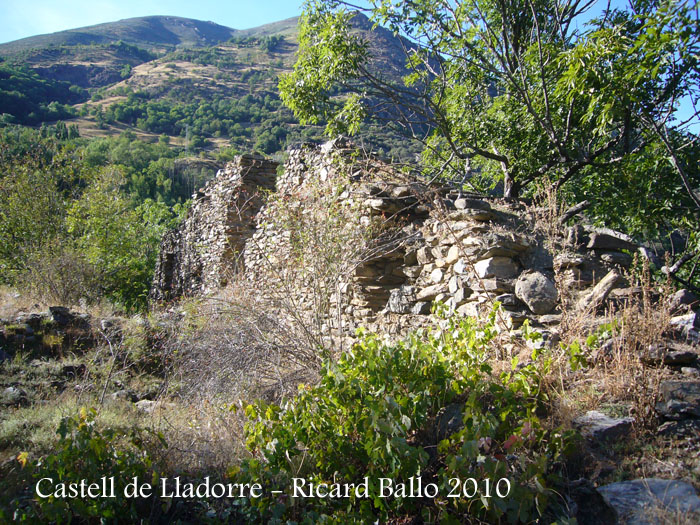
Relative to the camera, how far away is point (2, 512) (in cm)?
175

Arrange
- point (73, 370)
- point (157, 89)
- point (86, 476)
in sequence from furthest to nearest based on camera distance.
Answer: point (157, 89) → point (73, 370) → point (86, 476)

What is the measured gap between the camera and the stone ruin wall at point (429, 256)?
357 cm

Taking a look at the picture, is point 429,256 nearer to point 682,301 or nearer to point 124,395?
point 682,301

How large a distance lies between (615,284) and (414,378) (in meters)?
2.05

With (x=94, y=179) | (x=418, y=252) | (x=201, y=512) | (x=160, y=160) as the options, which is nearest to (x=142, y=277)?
(x=94, y=179)

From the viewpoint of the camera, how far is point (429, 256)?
4605 millimetres

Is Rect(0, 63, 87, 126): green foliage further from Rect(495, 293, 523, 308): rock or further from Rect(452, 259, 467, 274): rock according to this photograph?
Rect(495, 293, 523, 308): rock

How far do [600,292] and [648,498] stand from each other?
1.82m

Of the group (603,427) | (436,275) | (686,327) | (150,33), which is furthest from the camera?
(150,33)

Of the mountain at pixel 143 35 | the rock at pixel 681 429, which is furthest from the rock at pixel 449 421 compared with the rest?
the mountain at pixel 143 35

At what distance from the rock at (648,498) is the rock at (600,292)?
1.53 meters

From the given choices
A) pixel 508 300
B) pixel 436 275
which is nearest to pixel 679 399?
pixel 508 300

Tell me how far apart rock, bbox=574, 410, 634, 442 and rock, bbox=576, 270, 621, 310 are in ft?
3.55

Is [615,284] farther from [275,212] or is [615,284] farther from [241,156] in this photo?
[241,156]
